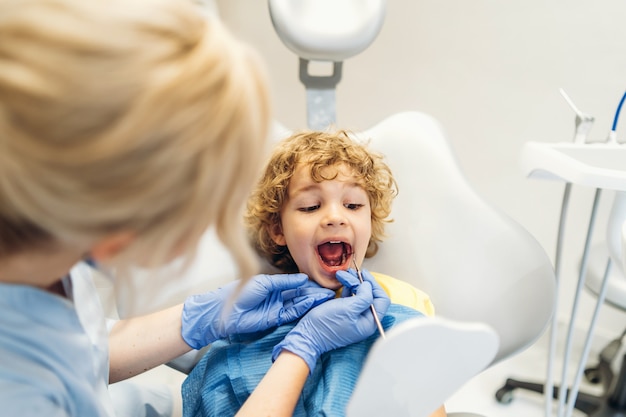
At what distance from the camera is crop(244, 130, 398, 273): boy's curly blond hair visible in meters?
1.08

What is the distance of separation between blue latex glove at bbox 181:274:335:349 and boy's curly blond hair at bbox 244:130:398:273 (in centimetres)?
15

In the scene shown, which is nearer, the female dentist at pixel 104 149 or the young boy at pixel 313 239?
the female dentist at pixel 104 149

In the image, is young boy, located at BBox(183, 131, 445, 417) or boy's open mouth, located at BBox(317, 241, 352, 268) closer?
young boy, located at BBox(183, 131, 445, 417)

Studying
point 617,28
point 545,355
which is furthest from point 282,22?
point 545,355

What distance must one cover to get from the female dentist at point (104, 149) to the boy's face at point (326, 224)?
49cm

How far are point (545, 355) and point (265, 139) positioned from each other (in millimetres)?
2002

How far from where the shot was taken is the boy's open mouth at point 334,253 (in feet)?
3.53

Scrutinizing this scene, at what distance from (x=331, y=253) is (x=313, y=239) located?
0.20ft

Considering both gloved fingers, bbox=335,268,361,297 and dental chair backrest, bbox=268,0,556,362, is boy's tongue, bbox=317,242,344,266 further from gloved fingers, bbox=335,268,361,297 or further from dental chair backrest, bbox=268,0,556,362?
dental chair backrest, bbox=268,0,556,362

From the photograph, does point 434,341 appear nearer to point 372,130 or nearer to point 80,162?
point 80,162

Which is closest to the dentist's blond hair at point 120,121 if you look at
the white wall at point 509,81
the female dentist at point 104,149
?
the female dentist at point 104,149

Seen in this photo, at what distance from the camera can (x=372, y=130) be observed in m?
1.33

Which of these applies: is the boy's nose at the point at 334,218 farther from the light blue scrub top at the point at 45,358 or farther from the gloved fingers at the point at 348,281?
the light blue scrub top at the point at 45,358

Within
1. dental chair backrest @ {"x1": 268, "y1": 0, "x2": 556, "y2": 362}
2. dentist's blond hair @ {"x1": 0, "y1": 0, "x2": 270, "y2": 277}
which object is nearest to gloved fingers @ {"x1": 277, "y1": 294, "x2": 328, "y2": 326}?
dental chair backrest @ {"x1": 268, "y1": 0, "x2": 556, "y2": 362}
